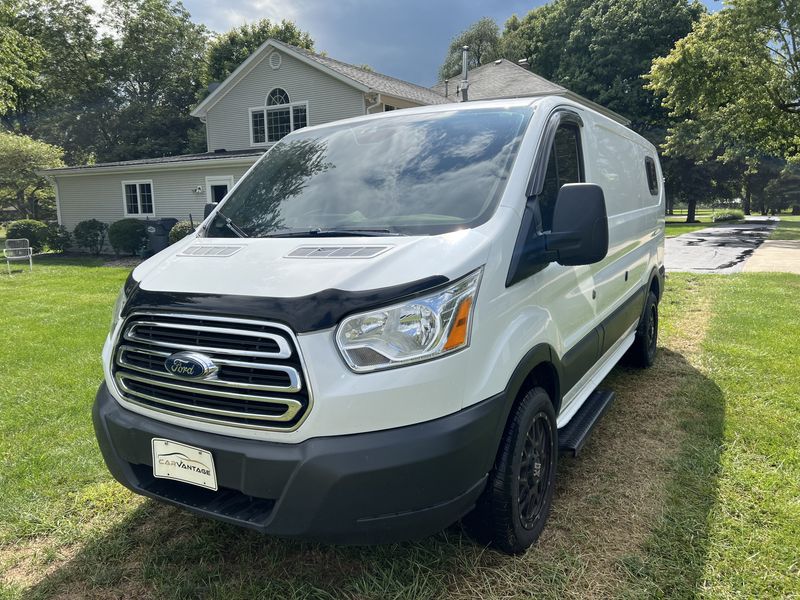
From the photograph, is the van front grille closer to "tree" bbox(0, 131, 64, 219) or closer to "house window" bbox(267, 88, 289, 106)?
"house window" bbox(267, 88, 289, 106)

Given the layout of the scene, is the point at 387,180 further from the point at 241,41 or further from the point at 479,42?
the point at 479,42

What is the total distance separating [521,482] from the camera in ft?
8.19

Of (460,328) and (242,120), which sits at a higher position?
(242,120)

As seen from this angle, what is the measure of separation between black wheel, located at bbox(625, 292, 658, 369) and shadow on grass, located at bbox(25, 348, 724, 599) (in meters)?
1.99

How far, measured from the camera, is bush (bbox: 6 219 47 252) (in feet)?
62.4

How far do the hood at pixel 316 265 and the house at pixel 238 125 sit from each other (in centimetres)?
1563

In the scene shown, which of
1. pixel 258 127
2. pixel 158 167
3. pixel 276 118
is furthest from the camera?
pixel 258 127

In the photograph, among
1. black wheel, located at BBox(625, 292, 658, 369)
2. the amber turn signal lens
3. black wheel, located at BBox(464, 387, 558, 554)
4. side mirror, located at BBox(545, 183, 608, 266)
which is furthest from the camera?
black wheel, located at BBox(625, 292, 658, 369)

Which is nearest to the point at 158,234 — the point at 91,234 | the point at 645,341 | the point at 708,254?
the point at 91,234

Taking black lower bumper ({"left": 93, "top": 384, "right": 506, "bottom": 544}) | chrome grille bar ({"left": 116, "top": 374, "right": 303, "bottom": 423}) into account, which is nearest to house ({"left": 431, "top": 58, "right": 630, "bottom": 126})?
chrome grille bar ({"left": 116, "top": 374, "right": 303, "bottom": 423})

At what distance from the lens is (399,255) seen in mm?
2096

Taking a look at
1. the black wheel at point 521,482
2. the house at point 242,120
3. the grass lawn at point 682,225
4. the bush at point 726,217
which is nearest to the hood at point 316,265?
the black wheel at point 521,482

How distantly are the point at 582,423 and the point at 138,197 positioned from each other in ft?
66.9

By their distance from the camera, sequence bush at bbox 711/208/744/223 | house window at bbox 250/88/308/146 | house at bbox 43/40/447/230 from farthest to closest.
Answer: bush at bbox 711/208/744/223, house window at bbox 250/88/308/146, house at bbox 43/40/447/230
